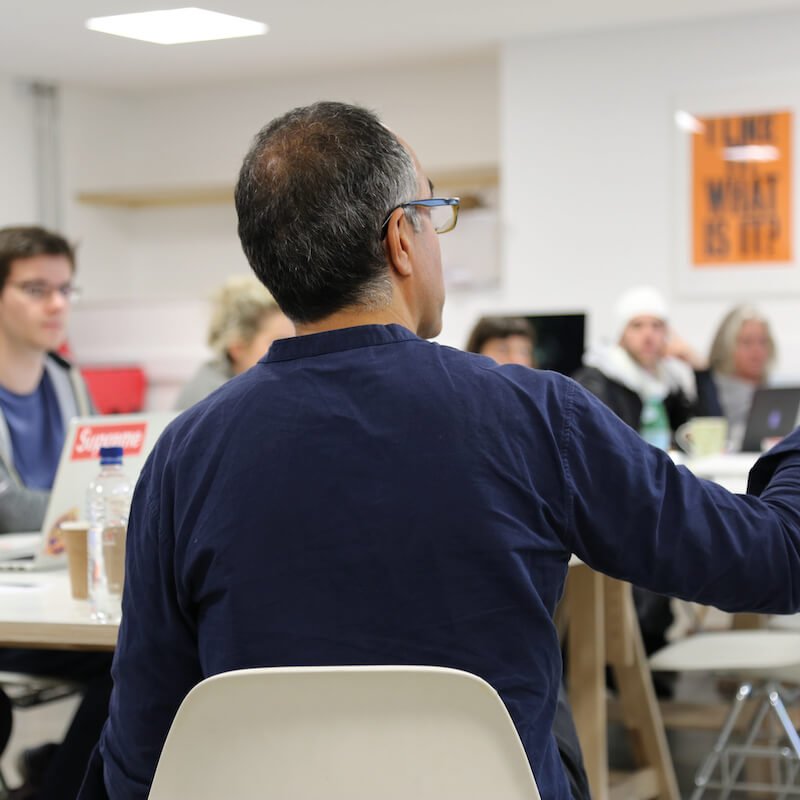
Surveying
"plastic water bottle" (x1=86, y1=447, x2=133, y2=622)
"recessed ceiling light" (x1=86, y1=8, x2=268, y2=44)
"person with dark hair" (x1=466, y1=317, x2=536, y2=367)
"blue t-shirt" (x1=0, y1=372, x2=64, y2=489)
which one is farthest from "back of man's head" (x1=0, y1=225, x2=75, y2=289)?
"person with dark hair" (x1=466, y1=317, x2=536, y2=367)

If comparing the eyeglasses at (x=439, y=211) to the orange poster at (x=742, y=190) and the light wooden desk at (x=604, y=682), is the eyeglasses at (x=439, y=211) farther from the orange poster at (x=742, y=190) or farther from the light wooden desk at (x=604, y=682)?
the orange poster at (x=742, y=190)

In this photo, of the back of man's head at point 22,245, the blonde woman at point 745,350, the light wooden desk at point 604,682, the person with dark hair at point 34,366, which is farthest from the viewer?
the blonde woman at point 745,350

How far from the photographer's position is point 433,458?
117 centimetres

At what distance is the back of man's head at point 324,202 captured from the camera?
1230 millimetres

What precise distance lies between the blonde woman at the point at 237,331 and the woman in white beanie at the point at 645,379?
4.05ft

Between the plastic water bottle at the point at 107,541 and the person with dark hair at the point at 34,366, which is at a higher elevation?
the person with dark hair at the point at 34,366

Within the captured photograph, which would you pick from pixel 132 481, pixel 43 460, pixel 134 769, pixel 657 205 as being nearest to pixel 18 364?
pixel 43 460

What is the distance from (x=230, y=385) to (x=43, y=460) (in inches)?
72.3

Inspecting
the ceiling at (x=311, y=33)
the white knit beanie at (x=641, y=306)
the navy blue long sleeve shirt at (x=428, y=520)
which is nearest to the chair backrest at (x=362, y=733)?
the navy blue long sleeve shirt at (x=428, y=520)

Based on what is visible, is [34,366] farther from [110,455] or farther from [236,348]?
[110,455]

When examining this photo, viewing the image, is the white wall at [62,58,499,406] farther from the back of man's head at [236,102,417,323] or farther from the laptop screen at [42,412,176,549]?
the back of man's head at [236,102,417,323]

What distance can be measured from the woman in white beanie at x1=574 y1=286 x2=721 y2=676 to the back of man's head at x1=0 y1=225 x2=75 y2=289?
6.40ft

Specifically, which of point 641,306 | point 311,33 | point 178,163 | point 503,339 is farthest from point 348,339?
point 178,163

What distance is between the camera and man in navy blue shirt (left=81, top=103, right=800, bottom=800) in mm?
1169
